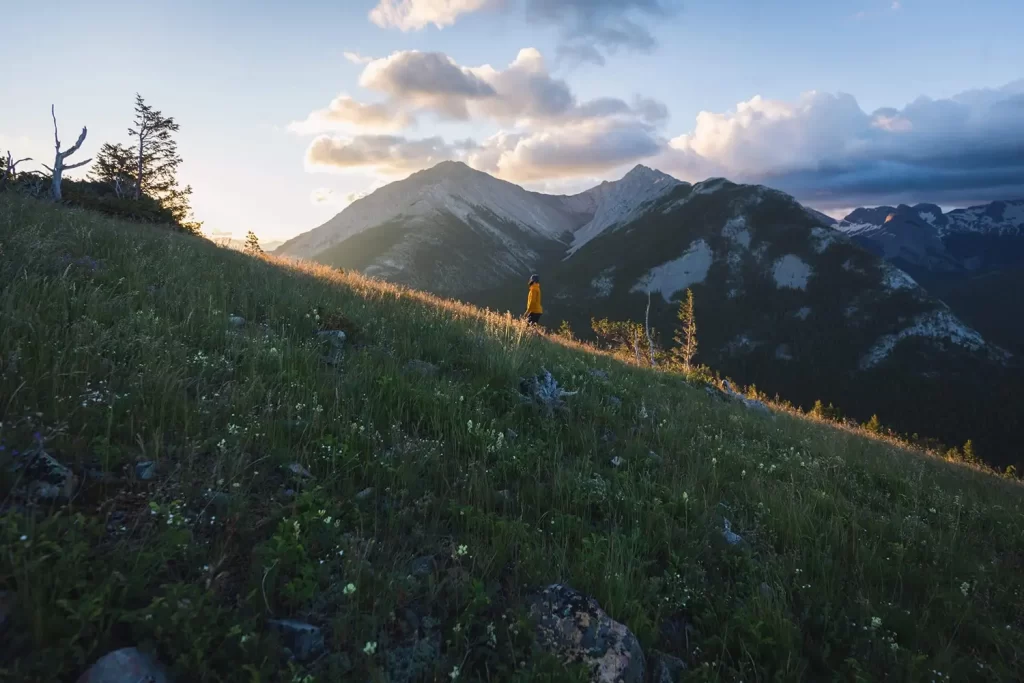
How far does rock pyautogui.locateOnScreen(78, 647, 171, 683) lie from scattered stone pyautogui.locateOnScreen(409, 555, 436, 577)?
1.30 meters

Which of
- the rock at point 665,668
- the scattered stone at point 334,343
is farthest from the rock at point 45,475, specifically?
the rock at point 665,668

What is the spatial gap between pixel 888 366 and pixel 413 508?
215559mm

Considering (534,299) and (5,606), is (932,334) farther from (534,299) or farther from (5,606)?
(5,606)

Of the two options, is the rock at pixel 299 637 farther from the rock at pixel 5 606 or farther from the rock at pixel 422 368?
the rock at pixel 422 368

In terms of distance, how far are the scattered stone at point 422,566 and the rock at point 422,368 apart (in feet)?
11.0

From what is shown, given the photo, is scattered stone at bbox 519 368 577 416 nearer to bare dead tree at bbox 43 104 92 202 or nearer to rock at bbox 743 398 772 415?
rock at bbox 743 398 772 415

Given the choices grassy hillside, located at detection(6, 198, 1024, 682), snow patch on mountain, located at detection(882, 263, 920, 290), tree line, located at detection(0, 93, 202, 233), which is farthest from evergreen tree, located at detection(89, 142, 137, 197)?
snow patch on mountain, located at detection(882, 263, 920, 290)

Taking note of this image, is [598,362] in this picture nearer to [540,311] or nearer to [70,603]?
[540,311]

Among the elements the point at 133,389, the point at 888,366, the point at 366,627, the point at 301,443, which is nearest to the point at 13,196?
the point at 133,389

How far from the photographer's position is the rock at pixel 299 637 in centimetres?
243

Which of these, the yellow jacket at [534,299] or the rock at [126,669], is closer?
the rock at [126,669]

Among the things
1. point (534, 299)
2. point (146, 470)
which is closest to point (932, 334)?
point (534, 299)

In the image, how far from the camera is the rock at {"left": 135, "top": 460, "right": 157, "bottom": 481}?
3132 mm

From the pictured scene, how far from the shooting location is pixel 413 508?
3.67m
